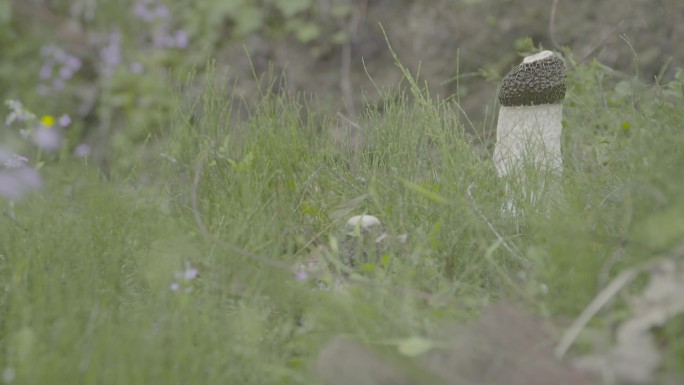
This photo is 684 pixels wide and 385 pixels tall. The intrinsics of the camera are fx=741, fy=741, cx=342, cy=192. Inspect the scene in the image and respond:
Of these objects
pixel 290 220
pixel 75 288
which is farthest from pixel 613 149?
pixel 75 288

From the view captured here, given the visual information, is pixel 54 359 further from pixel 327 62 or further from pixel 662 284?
pixel 327 62

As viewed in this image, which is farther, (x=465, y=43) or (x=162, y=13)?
(x=162, y=13)

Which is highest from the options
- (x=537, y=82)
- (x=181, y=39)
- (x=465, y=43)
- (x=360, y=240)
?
(x=537, y=82)

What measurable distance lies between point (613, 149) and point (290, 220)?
1.20m

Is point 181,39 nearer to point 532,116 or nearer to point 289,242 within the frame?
point 532,116

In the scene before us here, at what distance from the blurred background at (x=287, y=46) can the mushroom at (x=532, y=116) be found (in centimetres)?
164

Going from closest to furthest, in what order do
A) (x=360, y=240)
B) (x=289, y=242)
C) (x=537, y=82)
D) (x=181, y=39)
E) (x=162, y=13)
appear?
(x=360, y=240) → (x=289, y=242) → (x=537, y=82) → (x=181, y=39) → (x=162, y=13)

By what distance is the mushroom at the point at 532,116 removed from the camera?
276 cm

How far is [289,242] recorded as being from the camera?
2467mm

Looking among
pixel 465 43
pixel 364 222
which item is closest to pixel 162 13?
pixel 465 43

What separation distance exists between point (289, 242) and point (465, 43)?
3.52 meters

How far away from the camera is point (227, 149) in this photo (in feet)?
9.66

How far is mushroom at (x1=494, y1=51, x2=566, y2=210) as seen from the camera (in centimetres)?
276

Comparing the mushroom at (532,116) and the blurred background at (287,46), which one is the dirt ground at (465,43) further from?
the mushroom at (532,116)
